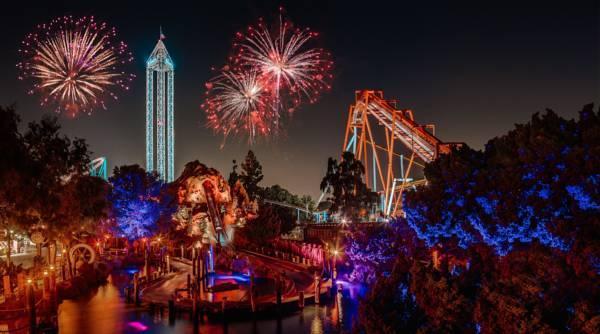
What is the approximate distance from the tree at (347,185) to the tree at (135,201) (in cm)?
1611

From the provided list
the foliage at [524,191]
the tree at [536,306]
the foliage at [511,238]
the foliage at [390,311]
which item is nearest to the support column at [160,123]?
the foliage at [511,238]

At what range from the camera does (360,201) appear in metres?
45.5

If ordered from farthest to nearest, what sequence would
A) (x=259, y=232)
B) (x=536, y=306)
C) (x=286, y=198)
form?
(x=286, y=198) < (x=259, y=232) < (x=536, y=306)

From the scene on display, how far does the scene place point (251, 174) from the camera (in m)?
67.7

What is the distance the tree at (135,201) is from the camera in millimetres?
48281

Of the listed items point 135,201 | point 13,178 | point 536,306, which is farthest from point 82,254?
point 536,306

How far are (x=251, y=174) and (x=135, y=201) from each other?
21.0 m

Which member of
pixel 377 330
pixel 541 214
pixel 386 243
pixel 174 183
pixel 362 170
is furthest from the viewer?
pixel 174 183

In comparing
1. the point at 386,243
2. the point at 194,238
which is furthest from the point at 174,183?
the point at 386,243

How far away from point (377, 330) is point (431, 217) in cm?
1001

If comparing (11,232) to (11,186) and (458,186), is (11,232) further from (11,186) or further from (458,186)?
(458,186)

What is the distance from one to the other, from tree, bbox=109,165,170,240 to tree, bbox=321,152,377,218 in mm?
16107

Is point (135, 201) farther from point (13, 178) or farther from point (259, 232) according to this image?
point (13, 178)

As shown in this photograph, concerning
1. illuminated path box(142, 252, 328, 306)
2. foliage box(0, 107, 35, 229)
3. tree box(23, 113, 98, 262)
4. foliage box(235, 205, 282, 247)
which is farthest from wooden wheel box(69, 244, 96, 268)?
foliage box(235, 205, 282, 247)
